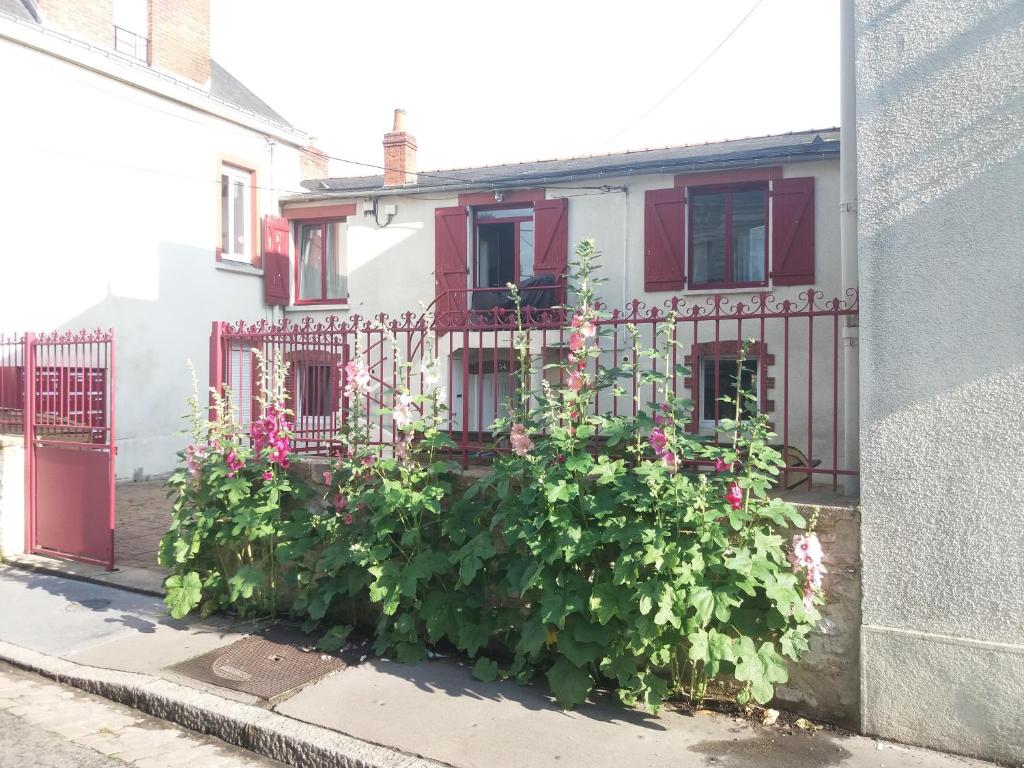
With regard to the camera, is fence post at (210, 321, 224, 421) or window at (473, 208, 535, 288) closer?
fence post at (210, 321, 224, 421)

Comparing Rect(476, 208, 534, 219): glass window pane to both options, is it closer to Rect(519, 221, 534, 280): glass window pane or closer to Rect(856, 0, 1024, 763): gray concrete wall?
Rect(519, 221, 534, 280): glass window pane

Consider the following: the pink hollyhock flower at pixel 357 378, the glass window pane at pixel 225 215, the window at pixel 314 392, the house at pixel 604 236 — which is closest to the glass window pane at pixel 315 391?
the window at pixel 314 392

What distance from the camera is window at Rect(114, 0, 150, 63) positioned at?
1381 cm

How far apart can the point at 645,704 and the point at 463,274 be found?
38.1 feet

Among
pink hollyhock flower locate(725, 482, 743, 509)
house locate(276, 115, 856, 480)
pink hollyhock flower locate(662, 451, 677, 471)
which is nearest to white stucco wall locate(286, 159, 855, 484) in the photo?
house locate(276, 115, 856, 480)

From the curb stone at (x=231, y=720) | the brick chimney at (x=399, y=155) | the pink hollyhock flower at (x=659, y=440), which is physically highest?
the brick chimney at (x=399, y=155)

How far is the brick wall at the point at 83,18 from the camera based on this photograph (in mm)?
12219

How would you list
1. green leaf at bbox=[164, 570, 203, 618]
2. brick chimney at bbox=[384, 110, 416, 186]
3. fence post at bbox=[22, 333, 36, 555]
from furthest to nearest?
brick chimney at bbox=[384, 110, 416, 186] < fence post at bbox=[22, 333, 36, 555] < green leaf at bbox=[164, 570, 203, 618]

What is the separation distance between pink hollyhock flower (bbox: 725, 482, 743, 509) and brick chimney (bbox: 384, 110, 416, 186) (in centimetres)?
1384

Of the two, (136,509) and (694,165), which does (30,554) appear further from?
(694,165)

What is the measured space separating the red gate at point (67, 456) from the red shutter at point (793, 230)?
32.4 feet

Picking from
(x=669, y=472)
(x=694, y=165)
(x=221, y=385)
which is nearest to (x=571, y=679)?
(x=669, y=472)

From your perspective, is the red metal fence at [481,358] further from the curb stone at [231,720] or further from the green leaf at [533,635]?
the curb stone at [231,720]

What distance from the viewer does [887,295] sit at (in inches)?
143
